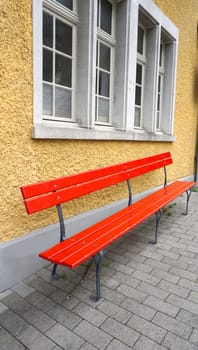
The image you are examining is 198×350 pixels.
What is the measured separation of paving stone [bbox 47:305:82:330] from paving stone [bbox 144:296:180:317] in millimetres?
606

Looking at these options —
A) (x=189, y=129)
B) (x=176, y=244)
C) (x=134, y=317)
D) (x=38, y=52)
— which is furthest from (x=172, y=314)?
(x=189, y=129)

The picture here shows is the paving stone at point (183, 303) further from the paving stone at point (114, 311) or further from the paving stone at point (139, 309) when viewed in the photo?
the paving stone at point (114, 311)

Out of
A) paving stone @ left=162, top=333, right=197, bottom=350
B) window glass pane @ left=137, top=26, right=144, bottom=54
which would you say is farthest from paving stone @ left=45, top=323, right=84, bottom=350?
window glass pane @ left=137, top=26, right=144, bottom=54

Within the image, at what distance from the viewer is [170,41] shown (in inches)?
215

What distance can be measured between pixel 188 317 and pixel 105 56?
11.1 ft

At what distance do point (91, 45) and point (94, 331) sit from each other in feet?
9.51

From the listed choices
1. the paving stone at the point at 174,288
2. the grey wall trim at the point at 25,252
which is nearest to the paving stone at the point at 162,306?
the paving stone at the point at 174,288

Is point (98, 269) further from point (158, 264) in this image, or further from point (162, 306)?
point (158, 264)

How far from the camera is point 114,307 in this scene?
7.02 feet

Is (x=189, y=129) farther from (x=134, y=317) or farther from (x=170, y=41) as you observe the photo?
(x=134, y=317)

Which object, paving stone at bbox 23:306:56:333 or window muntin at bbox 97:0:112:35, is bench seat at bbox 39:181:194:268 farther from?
window muntin at bbox 97:0:112:35

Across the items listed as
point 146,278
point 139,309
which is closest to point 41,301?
point 139,309

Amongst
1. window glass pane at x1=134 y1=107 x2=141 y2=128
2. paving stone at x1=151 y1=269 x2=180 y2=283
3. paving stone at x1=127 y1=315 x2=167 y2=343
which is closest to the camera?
paving stone at x1=127 y1=315 x2=167 y2=343

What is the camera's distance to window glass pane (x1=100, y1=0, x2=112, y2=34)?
A: 3.70 m
